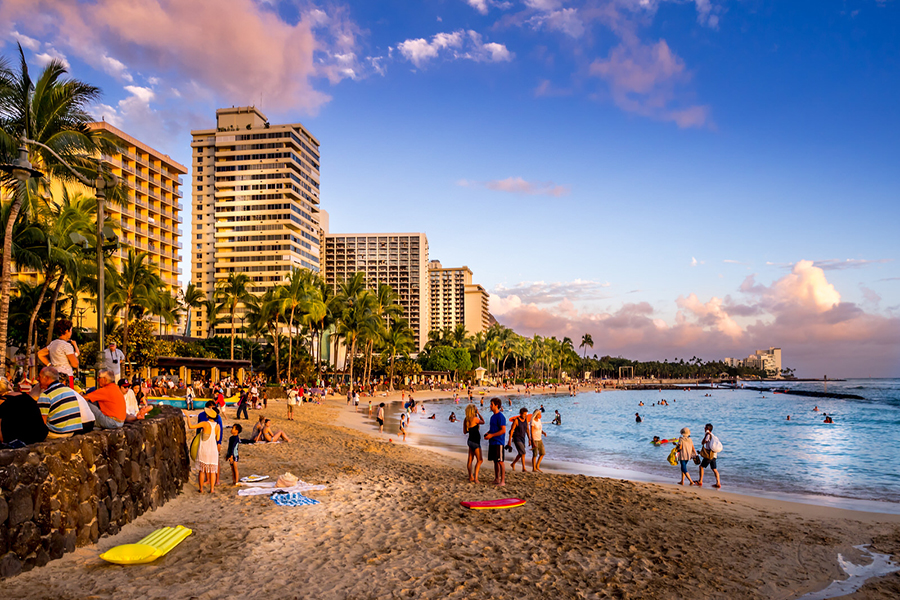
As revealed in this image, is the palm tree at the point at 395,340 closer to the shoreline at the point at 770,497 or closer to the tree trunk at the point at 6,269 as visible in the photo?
the shoreline at the point at 770,497

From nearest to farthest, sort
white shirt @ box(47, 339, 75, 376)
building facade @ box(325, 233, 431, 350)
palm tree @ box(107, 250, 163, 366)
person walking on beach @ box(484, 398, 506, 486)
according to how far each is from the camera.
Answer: white shirt @ box(47, 339, 75, 376) < person walking on beach @ box(484, 398, 506, 486) < palm tree @ box(107, 250, 163, 366) < building facade @ box(325, 233, 431, 350)

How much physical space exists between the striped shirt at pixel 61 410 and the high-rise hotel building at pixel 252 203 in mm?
93752

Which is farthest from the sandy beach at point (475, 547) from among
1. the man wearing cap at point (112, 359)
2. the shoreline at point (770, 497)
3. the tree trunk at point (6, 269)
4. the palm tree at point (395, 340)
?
the palm tree at point (395, 340)

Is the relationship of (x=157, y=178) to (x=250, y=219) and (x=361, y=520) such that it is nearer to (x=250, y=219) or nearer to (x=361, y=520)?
(x=250, y=219)

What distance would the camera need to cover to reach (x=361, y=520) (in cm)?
873

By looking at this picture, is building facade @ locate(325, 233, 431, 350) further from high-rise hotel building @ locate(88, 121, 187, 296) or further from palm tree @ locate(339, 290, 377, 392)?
palm tree @ locate(339, 290, 377, 392)

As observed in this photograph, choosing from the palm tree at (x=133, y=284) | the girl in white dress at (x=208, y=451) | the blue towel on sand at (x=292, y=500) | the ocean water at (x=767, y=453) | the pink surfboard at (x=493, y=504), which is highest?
the palm tree at (x=133, y=284)

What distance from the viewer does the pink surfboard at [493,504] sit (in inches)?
378

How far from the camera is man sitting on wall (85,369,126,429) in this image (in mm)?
7339

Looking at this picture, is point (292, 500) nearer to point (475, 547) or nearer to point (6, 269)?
point (475, 547)

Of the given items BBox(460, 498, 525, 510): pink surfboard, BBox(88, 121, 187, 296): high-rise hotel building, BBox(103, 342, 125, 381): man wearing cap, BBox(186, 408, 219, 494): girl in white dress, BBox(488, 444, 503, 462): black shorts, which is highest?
BBox(88, 121, 187, 296): high-rise hotel building

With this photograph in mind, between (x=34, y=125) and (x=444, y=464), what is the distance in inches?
606

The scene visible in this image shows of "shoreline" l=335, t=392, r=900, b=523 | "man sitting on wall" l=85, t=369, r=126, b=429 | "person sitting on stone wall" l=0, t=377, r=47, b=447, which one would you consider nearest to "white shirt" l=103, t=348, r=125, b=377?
"man sitting on wall" l=85, t=369, r=126, b=429

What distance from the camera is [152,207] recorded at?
78938 mm
